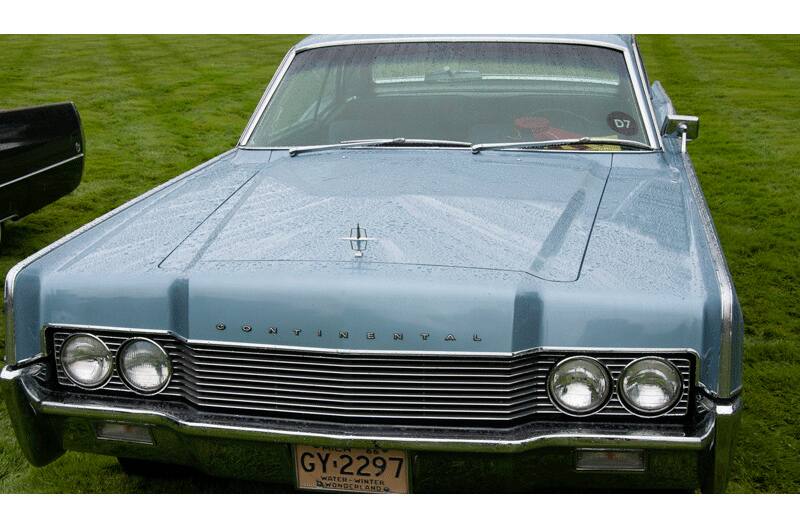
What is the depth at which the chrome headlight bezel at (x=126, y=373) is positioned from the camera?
2572mm

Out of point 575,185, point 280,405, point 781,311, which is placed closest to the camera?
point 280,405

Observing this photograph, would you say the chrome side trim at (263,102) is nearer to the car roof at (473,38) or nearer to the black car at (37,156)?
the car roof at (473,38)

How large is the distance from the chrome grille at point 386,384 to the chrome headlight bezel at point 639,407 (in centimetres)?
1

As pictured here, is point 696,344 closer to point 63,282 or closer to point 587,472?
point 587,472

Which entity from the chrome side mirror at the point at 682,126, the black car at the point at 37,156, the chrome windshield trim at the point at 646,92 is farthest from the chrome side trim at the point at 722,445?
the black car at the point at 37,156

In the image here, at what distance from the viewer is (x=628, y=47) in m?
4.20

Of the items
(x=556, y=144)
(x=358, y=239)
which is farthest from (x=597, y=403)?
(x=556, y=144)

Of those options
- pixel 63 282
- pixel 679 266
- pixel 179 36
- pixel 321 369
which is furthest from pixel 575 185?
pixel 179 36

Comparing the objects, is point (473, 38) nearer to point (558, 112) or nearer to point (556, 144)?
point (558, 112)

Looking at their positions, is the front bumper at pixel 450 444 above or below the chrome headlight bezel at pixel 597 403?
below

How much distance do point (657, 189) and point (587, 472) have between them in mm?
1255

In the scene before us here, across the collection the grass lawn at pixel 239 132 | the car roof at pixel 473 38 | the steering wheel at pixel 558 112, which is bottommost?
the grass lawn at pixel 239 132

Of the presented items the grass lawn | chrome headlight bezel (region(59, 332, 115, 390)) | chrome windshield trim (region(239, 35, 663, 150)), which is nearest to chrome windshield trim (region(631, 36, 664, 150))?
chrome windshield trim (region(239, 35, 663, 150))

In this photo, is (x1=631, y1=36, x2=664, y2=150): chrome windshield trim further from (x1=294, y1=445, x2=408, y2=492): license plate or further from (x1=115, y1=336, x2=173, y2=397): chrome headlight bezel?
(x1=115, y1=336, x2=173, y2=397): chrome headlight bezel
